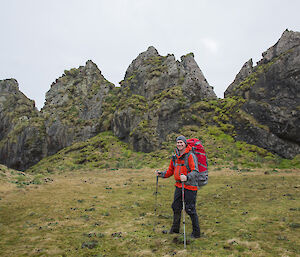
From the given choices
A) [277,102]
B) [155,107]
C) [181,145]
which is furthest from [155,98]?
[181,145]

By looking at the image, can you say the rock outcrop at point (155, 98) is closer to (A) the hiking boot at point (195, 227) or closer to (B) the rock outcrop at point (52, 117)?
(B) the rock outcrop at point (52, 117)

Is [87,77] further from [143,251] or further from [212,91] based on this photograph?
Answer: [143,251]

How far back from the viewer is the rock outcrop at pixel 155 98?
137 ft

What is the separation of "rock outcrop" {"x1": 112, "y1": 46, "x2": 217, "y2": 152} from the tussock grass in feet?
87.3

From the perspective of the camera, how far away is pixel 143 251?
232 inches

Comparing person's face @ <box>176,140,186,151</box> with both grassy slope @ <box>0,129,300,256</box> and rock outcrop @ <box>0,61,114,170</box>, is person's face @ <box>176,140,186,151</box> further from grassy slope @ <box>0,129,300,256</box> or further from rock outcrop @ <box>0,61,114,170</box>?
rock outcrop @ <box>0,61,114,170</box>

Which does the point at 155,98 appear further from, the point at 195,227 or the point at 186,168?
the point at 195,227

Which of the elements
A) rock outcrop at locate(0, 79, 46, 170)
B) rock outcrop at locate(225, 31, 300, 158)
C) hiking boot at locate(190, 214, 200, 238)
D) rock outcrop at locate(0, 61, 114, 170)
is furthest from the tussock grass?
rock outcrop at locate(0, 79, 46, 170)

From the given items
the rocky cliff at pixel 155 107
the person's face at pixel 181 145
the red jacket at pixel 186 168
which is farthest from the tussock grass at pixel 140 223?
the rocky cliff at pixel 155 107

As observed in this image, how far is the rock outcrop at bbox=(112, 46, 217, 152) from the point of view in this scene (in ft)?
137

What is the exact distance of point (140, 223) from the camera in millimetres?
8688

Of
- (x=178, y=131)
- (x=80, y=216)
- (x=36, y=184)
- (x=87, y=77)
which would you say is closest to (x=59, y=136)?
(x=87, y=77)

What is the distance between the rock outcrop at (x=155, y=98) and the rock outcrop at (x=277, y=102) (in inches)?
506

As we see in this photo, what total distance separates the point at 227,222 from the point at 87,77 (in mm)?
65519
